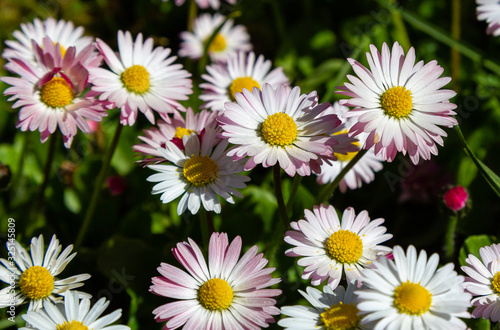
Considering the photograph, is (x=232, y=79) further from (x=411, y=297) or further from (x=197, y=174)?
(x=411, y=297)

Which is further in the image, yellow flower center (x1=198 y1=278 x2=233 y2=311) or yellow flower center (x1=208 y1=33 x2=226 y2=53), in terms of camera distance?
yellow flower center (x1=208 y1=33 x2=226 y2=53)

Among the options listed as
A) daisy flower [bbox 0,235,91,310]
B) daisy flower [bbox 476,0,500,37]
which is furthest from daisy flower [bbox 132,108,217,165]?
daisy flower [bbox 476,0,500,37]

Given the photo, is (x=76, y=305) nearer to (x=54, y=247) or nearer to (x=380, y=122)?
(x=54, y=247)

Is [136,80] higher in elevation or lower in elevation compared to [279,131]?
higher

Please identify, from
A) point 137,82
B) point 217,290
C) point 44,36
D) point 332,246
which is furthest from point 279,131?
point 44,36

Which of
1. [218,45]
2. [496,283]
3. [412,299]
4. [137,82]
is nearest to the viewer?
[412,299]

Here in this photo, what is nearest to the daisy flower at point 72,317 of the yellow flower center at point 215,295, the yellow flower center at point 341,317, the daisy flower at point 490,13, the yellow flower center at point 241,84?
the yellow flower center at point 215,295

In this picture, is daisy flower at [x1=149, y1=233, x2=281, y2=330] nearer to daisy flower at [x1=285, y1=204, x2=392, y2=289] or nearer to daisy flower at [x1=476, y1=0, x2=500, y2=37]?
daisy flower at [x1=285, y1=204, x2=392, y2=289]
